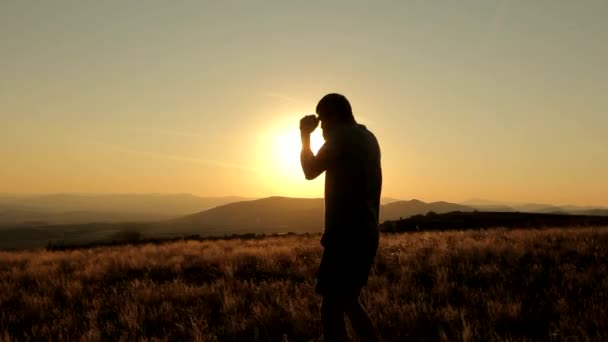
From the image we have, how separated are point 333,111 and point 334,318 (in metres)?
1.58

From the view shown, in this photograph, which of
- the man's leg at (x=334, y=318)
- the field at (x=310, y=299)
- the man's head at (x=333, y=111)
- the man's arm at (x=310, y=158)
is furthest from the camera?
the field at (x=310, y=299)

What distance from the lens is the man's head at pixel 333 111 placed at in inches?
162

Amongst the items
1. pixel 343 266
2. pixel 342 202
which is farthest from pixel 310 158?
pixel 343 266

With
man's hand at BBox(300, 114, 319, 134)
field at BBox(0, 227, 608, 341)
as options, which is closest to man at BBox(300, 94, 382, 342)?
man's hand at BBox(300, 114, 319, 134)

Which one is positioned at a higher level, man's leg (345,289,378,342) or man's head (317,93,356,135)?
man's head (317,93,356,135)

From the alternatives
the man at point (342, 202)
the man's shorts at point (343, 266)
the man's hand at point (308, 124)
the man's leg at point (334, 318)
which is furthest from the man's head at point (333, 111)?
the man's leg at point (334, 318)

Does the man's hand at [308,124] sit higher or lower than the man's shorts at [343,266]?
higher

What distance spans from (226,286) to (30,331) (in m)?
3.06

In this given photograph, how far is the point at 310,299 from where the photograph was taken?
24.5 feet

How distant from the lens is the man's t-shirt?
3.90 metres

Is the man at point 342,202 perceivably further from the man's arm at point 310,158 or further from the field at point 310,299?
the field at point 310,299

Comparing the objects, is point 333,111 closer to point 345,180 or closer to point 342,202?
point 345,180

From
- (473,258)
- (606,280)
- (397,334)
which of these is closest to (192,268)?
(473,258)

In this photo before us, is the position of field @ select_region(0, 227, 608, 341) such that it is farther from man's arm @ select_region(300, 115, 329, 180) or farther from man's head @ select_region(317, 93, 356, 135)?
man's head @ select_region(317, 93, 356, 135)
